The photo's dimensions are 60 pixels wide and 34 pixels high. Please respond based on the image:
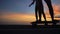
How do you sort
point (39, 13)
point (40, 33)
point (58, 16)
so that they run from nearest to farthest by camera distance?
1. point (40, 33)
2. point (39, 13)
3. point (58, 16)

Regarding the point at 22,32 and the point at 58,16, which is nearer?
the point at 22,32

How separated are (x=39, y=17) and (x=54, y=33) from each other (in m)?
0.63

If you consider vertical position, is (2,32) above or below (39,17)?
below

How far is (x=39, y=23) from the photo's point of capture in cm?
328

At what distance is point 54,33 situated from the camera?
8.84ft

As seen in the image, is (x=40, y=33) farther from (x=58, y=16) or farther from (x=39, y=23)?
(x=58, y=16)

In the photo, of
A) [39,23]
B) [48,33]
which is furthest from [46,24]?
[48,33]

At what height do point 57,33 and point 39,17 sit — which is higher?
point 39,17

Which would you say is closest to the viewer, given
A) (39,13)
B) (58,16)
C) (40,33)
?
(40,33)

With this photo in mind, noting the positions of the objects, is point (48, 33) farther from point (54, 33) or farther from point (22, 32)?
point (22, 32)

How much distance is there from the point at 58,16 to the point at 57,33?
1229 mm

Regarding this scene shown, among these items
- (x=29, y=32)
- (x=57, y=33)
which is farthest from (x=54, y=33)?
(x=29, y=32)

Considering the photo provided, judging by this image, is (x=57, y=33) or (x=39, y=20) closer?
(x=57, y=33)

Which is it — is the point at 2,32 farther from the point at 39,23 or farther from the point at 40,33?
the point at 39,23
